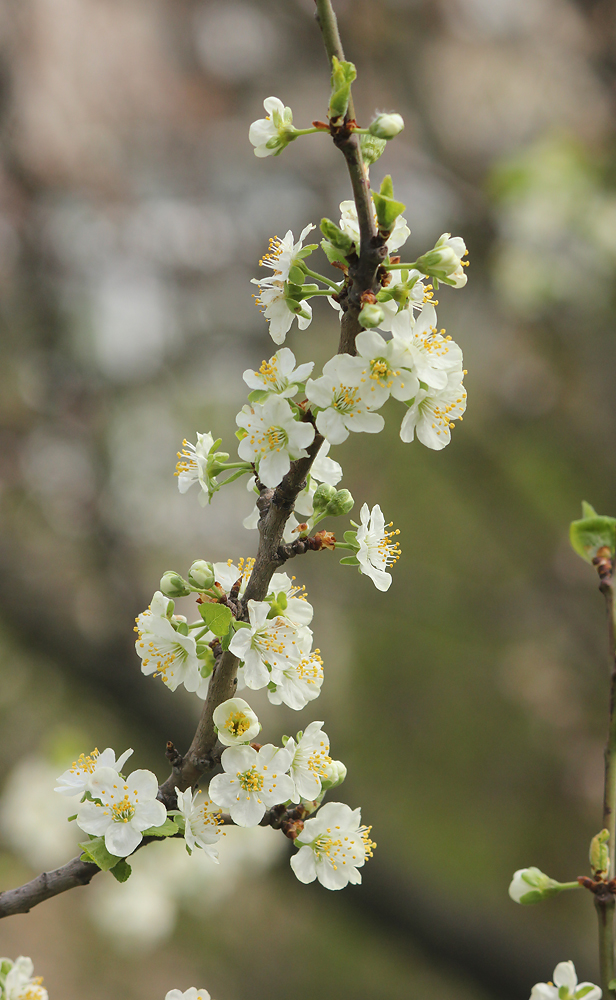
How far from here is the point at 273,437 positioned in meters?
0.86

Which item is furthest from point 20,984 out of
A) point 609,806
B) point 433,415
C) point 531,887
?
point 433,415

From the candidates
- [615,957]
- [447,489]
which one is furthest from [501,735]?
[615,957]

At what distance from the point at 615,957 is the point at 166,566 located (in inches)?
200

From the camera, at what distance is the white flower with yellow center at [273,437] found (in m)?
0.82

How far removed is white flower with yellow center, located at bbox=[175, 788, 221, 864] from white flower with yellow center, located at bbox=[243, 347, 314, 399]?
458mm

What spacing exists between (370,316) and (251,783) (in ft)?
1.73

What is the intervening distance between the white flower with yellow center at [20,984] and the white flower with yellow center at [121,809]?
0.25 meters

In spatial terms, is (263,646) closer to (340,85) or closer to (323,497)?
(323,497)

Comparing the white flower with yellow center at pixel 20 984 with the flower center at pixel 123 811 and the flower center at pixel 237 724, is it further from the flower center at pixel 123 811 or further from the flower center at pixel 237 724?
the flower center at pixel 237 724

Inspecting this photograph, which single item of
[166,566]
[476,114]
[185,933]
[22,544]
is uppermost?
[476,114]

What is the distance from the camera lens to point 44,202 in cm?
371

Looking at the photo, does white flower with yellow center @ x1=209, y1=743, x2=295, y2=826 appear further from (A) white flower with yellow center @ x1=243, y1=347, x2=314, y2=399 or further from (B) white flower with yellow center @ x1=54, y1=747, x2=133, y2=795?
(A) white flower with yellow center @ x1=243, y1=347, x2=314, y2=399

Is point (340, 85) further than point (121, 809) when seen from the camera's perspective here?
No

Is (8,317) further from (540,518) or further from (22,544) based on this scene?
(540,518)
